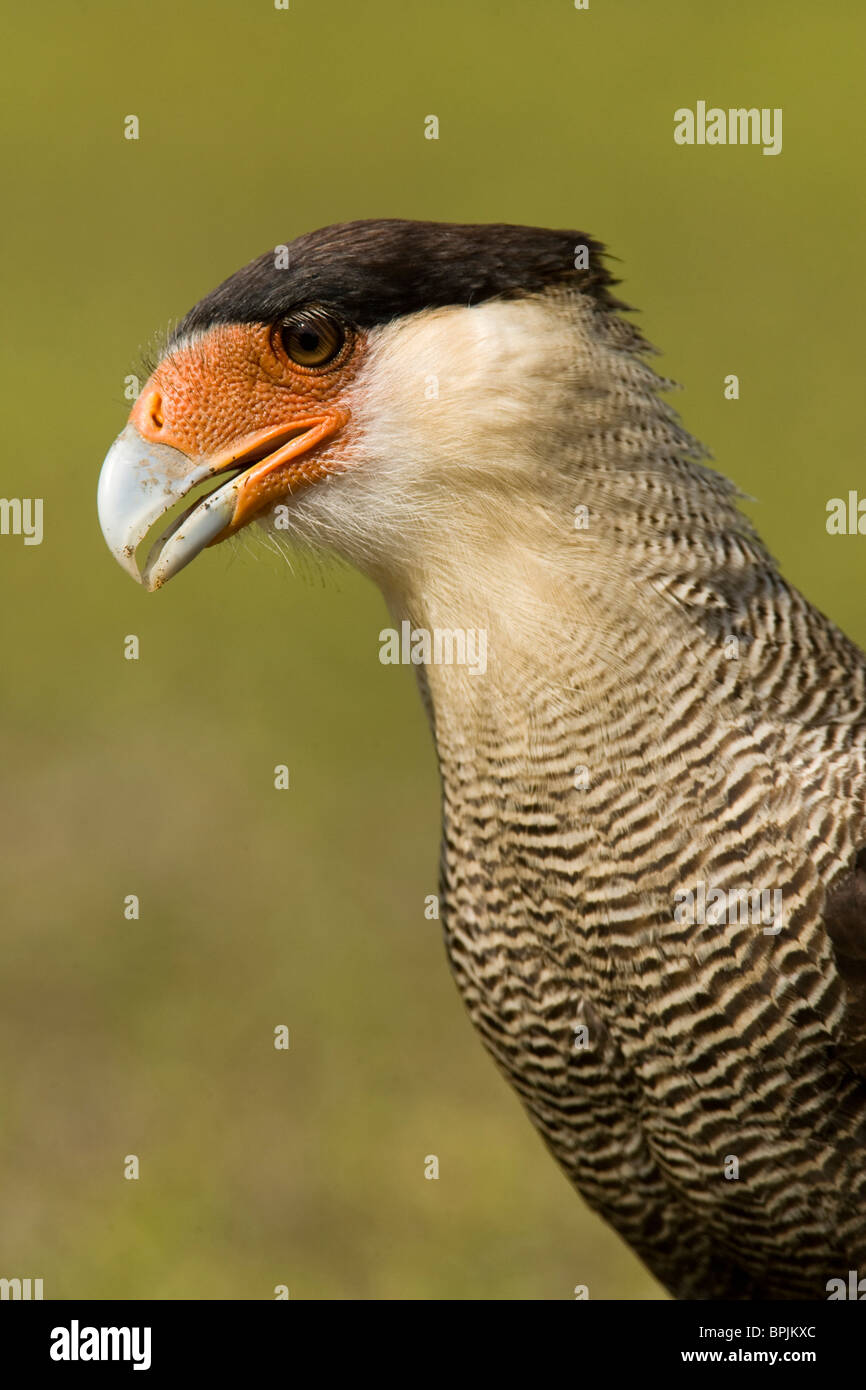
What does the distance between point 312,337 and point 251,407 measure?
0.19m

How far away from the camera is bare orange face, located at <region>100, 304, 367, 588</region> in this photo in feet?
12.5

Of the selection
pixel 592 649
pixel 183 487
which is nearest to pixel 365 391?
pixel 183 487

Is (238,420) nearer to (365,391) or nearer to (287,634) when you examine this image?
(365,391)

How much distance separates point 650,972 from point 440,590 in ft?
2.89

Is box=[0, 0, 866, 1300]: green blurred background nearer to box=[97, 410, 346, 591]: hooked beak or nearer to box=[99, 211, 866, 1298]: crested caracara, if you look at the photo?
box=[97, 410, 346, 591]: hooked beak

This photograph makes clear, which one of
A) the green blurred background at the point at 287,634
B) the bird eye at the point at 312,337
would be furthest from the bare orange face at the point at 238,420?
the green blurred background at the point at 287,634

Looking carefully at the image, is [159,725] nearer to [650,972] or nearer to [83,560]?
[83,560]

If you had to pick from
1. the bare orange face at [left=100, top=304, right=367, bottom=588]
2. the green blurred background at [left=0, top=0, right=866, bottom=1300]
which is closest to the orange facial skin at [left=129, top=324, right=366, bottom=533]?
the bare orange face at [left=100, top=304, right=367, bottom=588]

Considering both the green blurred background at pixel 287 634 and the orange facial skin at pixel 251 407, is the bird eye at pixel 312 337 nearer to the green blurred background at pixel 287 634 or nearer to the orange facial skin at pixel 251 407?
the orange facial skin at pixel 251 407

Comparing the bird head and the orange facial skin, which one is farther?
the orange facial skin

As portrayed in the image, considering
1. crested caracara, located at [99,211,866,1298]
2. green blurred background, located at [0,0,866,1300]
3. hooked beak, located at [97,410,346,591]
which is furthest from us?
green blurred background, located at [0,0,866,1300]

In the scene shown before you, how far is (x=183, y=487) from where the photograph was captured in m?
3.80

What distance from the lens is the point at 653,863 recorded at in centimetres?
371

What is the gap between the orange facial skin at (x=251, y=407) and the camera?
12.5ft
